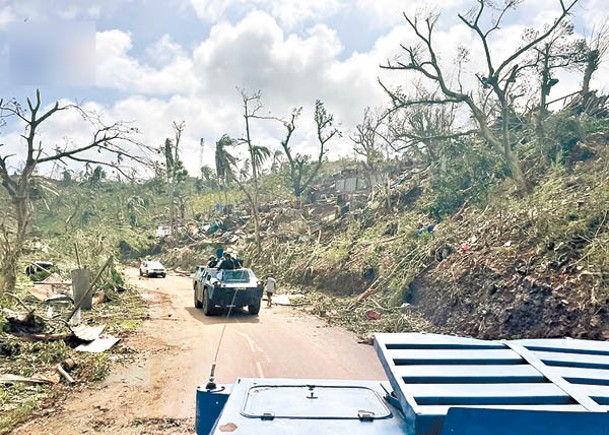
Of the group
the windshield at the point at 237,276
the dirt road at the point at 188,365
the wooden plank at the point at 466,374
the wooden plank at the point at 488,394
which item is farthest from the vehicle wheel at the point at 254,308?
the wooden plank at the point at 488,394

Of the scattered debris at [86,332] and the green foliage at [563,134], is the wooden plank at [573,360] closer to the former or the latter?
the scattered debris at [86,332]

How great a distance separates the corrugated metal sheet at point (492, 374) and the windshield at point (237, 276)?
1252 centimetres

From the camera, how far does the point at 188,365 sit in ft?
31.4

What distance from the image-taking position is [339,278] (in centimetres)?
1994

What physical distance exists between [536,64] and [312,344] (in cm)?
1577

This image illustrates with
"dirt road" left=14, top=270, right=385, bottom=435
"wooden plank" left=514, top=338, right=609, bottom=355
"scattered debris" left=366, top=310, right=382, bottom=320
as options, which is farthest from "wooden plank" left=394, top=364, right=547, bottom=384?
"scattered debris" left=366, top=310, right=382, bottom=320

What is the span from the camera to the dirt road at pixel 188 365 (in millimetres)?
6730

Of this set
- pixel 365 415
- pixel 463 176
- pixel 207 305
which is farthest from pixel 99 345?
pixel 463 176

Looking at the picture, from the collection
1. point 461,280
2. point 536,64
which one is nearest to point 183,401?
point 461,280

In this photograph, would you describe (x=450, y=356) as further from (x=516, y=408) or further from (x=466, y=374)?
(x=516, y=408)

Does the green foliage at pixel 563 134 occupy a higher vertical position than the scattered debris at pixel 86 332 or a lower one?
higher

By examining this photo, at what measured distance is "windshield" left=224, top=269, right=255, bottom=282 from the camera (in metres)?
15.5

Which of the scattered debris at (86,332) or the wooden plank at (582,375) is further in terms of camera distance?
the scattered debris at (86,332)

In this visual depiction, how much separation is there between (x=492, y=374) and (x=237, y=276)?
13341mm
